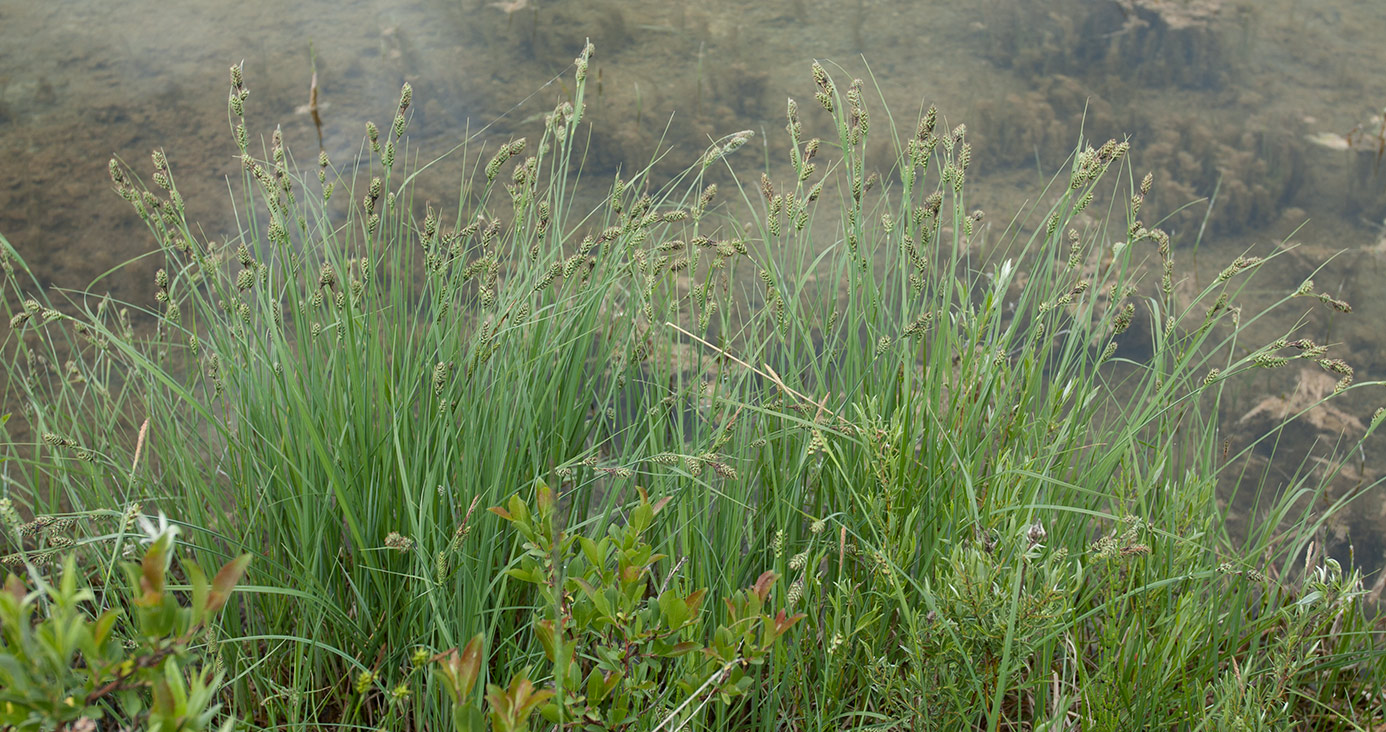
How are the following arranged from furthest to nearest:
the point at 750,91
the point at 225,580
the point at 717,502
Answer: the point at 750,91 < the point at 717,502 < the point at 225,580

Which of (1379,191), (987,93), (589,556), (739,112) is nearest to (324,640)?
(589,556)

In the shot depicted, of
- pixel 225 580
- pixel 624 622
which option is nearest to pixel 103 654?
pixel 225 580

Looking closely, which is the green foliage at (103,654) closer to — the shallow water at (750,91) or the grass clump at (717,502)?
the grass clump at (717,502)

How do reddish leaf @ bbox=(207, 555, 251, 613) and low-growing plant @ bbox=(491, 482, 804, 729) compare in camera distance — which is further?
low-growing plant @ bbox=(491, 482, 804, 729)

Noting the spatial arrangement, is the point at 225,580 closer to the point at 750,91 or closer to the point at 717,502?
the point at 717,502

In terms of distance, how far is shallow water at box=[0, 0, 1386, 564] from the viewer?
2.76 metres

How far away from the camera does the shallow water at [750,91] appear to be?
2.76 m

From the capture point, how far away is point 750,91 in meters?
3.36

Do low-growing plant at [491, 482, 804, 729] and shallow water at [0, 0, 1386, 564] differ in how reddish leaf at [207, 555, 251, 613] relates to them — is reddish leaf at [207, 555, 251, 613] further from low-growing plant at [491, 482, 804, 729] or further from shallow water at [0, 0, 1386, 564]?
shallow water at [0, 0, 1386, 564]

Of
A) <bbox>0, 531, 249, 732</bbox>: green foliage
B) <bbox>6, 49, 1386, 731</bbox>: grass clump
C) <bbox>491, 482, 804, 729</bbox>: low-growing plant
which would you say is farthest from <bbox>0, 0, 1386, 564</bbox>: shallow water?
<bbox>0, 531, 249, 732</bbox>: green foliage

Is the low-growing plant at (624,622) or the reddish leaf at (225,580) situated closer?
the reddish leaf at (225,580)

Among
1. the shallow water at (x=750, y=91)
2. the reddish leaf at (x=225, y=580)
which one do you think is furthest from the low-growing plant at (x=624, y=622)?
the shallow water at (x=750, y=91)

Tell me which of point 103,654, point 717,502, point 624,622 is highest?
point 103,654

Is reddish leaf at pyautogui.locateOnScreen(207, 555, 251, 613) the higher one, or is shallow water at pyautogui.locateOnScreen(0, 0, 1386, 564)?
reddish leaf at pyautogui.locateOnScreen(207, 555, 251, 613)
